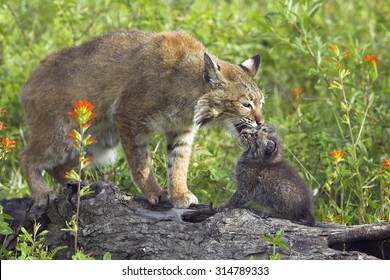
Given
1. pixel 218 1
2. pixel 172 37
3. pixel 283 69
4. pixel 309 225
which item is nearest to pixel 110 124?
pixel 172 37

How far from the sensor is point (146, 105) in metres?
6.69

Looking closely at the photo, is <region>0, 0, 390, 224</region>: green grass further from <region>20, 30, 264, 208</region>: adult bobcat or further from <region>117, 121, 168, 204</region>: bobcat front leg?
<region>117, 121, 168, 204</region>: bobcat front leg

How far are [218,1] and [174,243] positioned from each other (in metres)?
7.44

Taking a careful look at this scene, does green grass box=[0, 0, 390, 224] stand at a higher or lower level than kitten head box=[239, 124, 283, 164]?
lower

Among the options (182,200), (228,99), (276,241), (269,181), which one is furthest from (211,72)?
(276,241)

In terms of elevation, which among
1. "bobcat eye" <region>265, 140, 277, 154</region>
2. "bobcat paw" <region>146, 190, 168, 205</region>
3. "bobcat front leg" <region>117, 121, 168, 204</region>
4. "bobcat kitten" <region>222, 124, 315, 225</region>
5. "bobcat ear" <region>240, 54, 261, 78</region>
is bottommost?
"bobcat paw" <region>146, 190, 168, 205</region>


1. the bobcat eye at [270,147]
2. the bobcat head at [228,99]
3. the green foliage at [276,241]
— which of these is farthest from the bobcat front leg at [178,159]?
the green foliage at [276,241]

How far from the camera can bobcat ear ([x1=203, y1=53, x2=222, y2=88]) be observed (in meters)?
6.52

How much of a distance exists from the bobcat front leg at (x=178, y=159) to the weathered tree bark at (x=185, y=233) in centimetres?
86

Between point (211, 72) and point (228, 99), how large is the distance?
0.86 feet

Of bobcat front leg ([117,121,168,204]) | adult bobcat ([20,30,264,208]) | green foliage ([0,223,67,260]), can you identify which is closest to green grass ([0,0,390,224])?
adult bobcat ([20,30,264,208])

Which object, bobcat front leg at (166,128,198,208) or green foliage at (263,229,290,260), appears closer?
green foliage at (263,229,290,260)

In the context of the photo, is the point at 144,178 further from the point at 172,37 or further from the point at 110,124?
the point at 172,37

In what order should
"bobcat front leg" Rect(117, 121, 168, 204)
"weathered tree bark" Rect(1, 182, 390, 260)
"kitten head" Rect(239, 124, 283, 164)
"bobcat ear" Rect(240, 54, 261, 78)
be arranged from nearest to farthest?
"weathered tree bark" Rect(1, 182, 390, 260) < "kitten head" Rect(239, 124, 283, 164) < "bobcat front leg" Rect(117, 121, 168, 204) < "bobcat ear" Rect(240, 54, 261, 78)
